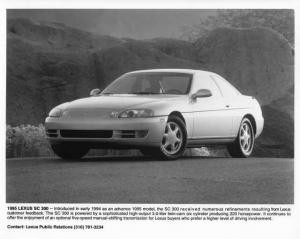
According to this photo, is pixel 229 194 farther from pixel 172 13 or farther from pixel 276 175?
pixel 172 13

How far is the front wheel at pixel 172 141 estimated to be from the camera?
37.3 ft

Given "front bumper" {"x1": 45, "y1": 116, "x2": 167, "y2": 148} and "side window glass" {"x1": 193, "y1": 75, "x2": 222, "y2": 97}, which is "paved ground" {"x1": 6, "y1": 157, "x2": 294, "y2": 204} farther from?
"side window glass" {"x1": 193, "y1": 75, "x2": 222, "y2": 97}

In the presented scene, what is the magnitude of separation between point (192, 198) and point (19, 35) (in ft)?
28.8

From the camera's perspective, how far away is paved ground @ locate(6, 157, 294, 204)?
9688 mm

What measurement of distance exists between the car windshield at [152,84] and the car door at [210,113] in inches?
7.7

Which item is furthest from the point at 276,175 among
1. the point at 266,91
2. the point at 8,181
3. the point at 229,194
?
the point at 266,91

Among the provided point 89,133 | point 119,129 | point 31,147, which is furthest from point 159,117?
point 31,147

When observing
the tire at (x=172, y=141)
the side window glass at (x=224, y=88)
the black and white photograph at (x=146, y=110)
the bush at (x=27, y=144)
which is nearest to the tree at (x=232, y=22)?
the black and white photograph at (x=146, y=110)

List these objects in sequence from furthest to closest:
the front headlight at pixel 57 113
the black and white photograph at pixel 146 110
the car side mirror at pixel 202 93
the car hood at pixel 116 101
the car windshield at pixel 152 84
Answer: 1. the car windshield at pixel 152 84
2. the car side mirror at pixel 202 93
3. the front headlight at pixel 57 113
4. the car hood at pixel 116 101
5. the black and white photograph at pixel 146 110

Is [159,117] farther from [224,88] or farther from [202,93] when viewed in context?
[224,88]

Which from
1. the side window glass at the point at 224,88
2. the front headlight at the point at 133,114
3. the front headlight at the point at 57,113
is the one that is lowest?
the front headlight at the point at 133,114

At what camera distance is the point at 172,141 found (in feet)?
37.6

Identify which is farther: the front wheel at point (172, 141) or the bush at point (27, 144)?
the bush at point (27, 144)

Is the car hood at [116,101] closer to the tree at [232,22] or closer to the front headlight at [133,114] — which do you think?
the front headlight at [133,114]
